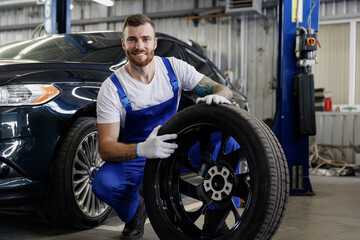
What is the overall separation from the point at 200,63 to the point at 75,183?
1.88 m

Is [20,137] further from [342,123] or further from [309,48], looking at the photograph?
[342,123]

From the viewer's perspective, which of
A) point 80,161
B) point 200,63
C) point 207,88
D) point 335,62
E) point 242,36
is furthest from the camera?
point 242,36

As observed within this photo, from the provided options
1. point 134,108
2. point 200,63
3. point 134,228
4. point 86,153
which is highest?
point 200,63

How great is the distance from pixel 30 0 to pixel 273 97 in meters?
6.81

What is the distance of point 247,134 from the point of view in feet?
6.11

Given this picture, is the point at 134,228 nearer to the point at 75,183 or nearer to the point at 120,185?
the point at 120,185

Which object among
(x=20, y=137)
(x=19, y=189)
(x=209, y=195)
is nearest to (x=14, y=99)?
(x=20, y=137)

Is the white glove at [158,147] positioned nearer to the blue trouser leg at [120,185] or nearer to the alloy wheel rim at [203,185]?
the alloy wheel rim at [203,185]

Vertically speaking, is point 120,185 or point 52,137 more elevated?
point 52,137

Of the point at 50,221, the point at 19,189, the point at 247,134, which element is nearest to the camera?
the point at 247,134

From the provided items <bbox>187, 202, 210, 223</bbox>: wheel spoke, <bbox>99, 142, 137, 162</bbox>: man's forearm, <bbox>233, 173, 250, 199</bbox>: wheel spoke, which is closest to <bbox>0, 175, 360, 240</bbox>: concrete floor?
<bbox>187, 202, 210, 223</bbox>: wheel spoke

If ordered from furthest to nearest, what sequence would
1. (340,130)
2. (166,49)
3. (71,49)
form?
(340,130) → (166,49) → (71,49)

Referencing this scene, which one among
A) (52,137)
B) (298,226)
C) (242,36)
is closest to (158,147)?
(52,137)

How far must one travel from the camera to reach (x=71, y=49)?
3.20m
